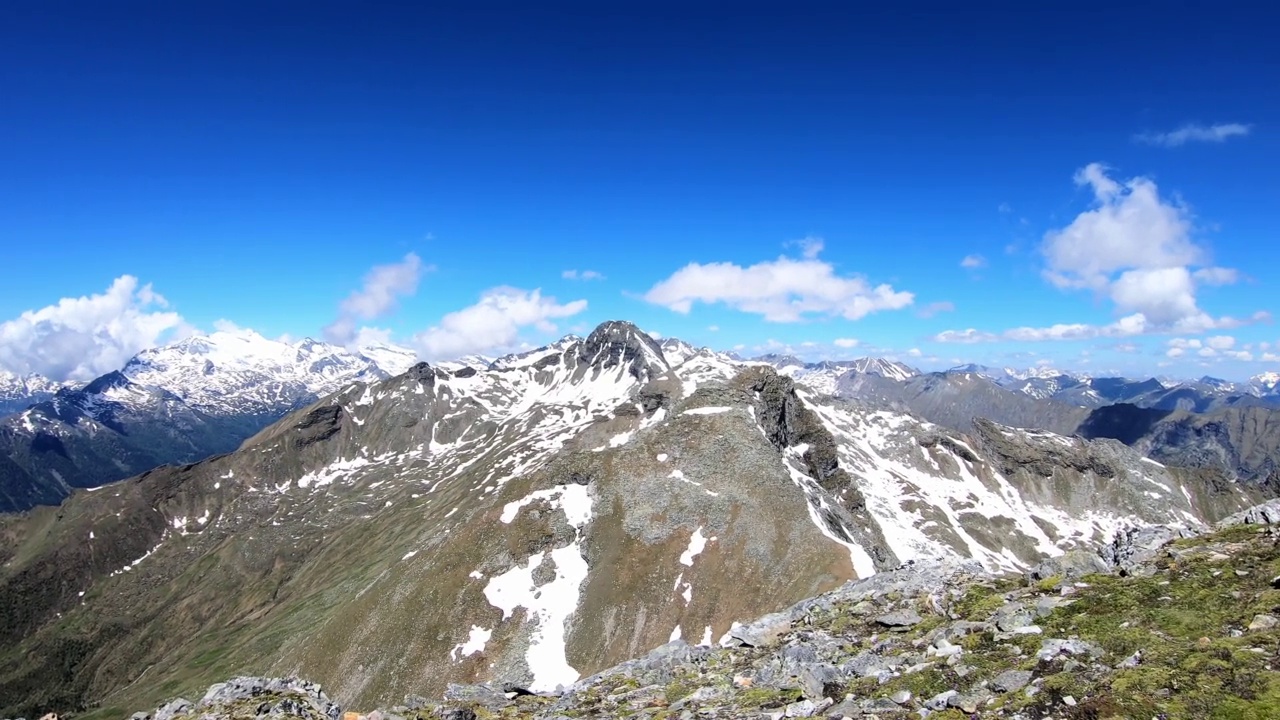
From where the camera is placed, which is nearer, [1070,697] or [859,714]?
[1070,697]

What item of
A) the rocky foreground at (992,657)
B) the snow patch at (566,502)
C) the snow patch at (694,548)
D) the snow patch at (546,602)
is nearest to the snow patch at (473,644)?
the snow patch at (546,602)

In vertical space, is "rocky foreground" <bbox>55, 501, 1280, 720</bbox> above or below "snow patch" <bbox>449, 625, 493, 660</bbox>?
above

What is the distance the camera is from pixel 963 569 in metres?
35.1

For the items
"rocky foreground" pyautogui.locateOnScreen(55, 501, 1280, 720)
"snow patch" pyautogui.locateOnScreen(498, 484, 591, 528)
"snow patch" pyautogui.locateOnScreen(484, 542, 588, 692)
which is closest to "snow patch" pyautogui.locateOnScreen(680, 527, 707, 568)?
"snow patch" pyautogui.locateOnScreen(484, 542, 588, 692)

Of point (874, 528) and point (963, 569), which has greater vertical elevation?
point (963, 569)

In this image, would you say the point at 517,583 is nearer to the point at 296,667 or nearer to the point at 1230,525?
the point at 296,667

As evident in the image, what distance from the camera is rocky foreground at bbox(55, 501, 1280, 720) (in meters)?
15.0

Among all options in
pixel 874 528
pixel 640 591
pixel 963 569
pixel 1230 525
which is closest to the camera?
pixel 1230 525

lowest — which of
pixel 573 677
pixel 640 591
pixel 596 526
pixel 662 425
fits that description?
pixel 573 677

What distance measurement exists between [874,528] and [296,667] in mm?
120710

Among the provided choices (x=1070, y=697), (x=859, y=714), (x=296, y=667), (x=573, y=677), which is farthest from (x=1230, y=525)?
(x=296, y=667)

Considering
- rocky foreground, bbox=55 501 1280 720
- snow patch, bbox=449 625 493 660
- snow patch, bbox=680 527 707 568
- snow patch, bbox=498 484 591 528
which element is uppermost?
snow patch, bbox=498 484 591 528

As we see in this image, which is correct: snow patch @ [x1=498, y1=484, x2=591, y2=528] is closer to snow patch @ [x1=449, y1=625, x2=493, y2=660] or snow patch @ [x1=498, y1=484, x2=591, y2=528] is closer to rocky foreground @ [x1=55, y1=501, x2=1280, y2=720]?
snow patch @ [x1=449, y1=625, x2=493, y2=660]

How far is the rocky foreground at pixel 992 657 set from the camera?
1504cm
